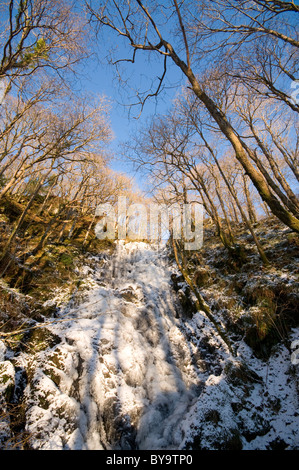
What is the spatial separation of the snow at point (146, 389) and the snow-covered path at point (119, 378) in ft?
0.07

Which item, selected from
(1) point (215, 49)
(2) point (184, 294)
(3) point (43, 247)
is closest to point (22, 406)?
(2) point (184, 294)

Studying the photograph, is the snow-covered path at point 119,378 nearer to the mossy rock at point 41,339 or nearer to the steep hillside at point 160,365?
the steep hillside at point 160,365

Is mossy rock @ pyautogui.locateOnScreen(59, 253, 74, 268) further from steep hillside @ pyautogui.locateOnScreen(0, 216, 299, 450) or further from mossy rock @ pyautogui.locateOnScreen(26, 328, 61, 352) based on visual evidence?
mossy rock @ pyautogui.locateOnScreen(26, 328, 61, 352)

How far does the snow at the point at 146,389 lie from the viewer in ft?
13.5

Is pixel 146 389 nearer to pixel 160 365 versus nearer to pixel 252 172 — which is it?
pixel 160 365

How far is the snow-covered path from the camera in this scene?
14.5 feet

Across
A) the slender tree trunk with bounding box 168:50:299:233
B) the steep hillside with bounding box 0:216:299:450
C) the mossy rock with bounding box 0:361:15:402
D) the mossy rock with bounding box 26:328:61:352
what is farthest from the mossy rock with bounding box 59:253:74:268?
the slender tree trunk with bounding box 168:50:299:233

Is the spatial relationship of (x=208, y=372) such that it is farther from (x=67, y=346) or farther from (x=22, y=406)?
(x=22, y=406)

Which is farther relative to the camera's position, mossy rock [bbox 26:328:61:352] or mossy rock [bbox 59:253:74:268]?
mossy rock [bbox 59:253:74:268]

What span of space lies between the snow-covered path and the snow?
0.07ft

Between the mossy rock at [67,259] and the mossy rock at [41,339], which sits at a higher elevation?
the mossy rock at [67,259]

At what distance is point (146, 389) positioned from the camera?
5.77m

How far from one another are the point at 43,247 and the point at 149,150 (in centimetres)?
748

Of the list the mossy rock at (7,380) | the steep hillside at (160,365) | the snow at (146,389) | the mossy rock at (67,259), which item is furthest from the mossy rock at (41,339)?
the mossy rock at (67,259)
